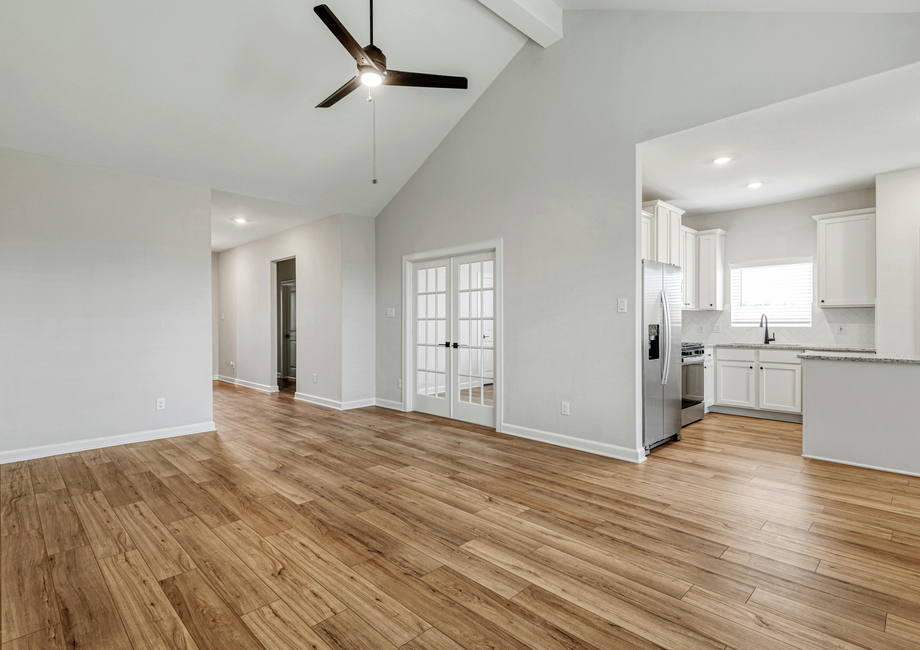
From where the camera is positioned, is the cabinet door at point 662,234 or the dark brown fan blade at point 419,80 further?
the cabinet door at point 662,234

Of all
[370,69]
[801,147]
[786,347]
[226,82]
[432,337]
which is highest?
[226,82]

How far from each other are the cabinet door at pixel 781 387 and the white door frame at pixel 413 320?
127 inches

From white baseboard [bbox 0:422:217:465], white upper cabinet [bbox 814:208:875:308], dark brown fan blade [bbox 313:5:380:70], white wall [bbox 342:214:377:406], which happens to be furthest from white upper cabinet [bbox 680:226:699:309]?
white baseboard [bbox 0:422:217:465]

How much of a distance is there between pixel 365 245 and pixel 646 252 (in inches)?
143

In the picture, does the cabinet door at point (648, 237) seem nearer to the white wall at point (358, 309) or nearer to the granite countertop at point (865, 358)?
the granite countertop at point (865, 358)

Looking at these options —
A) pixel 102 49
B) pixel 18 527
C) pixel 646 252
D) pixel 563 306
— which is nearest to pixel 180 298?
pixel 102 49

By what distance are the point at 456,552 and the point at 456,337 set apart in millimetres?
3229

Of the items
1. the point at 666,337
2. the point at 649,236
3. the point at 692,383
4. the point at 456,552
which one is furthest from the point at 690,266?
the point at 456,552

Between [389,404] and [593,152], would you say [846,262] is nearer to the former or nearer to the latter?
[593,152]

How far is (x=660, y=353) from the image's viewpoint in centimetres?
405

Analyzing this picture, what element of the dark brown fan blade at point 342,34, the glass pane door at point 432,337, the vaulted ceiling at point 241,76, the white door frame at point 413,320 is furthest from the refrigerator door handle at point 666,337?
the dark brown fan blade at point 342,34

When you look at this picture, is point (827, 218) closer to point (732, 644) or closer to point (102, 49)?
point (732, 644)

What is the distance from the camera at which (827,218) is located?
5176 millimetres

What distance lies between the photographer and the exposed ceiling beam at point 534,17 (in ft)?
12.0
